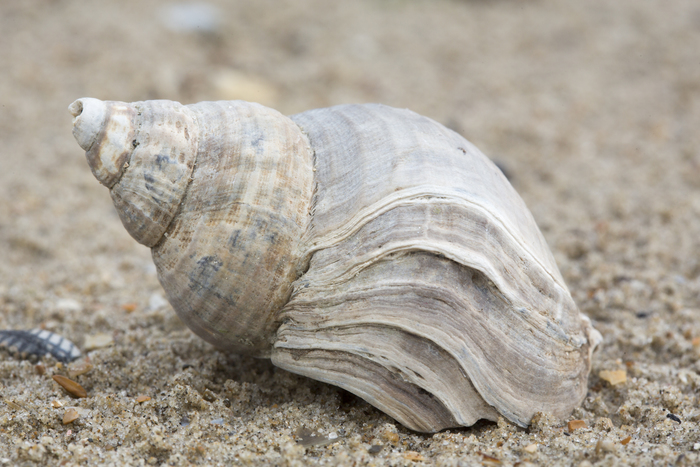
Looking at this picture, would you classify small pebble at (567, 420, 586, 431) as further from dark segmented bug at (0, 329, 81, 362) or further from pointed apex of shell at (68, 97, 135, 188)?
dark segmented bug at (0, 329, 81, 362)

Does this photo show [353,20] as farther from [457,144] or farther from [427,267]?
[427,267]

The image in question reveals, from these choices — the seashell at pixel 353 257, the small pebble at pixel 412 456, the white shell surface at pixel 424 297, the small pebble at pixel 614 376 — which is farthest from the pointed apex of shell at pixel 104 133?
the small pebble at pixel 614 376

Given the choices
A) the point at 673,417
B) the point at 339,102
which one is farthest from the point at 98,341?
the point at 339,102

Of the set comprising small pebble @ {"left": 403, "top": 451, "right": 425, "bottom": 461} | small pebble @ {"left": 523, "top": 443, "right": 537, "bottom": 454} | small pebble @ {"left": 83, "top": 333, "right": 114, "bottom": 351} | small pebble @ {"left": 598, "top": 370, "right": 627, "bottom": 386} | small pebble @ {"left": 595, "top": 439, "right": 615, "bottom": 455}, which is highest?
small pebble @ {"left": 83, "top": 333, "right": 114, "bottom": 351}

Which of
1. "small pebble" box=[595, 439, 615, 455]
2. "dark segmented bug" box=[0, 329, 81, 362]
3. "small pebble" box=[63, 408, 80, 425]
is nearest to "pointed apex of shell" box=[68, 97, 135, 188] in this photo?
"small pebble" box=[63, 408, 80, 425]

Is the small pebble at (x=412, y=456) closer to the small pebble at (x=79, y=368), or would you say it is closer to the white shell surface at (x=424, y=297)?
the white shell surface at (x=424, y=297)

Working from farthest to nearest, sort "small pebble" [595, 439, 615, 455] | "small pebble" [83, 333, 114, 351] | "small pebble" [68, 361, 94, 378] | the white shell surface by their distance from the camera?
"small pebble" [83, 333, 114, 351] < "small pebble" [68, 361, 94, 378] < the white shell surface < "small pebble" [595, 439, 615, 455]
